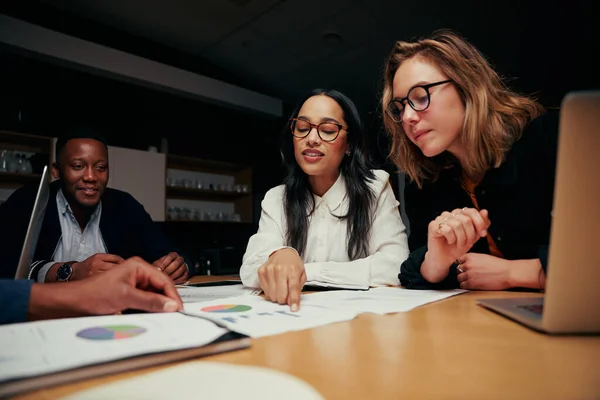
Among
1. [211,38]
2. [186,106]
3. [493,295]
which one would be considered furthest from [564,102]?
[186,106]

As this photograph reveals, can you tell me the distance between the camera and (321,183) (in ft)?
5.96

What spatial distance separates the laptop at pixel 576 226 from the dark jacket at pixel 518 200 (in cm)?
60

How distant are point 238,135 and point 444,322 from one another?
17.1 ft

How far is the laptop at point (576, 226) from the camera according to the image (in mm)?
413

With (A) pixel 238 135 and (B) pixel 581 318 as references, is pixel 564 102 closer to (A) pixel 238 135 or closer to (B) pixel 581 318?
(B) pixel 581 318

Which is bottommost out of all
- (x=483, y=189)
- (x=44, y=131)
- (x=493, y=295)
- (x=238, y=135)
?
(x=493, y=295)

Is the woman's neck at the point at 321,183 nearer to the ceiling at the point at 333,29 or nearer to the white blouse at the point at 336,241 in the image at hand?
the white blouse at the point at 336,241

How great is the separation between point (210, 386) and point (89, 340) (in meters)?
0.22

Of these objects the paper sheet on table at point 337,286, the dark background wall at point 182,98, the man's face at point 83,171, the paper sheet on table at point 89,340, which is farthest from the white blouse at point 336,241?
the dark background wall at point 182,98

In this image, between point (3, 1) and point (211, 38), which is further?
point (211, 38)

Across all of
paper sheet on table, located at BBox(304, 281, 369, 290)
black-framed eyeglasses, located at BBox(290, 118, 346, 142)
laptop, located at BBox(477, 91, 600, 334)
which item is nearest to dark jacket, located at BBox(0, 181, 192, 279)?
black-framed eyeglasses, located at BBox(290, 118, 346, 142)

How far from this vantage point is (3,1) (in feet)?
11.4

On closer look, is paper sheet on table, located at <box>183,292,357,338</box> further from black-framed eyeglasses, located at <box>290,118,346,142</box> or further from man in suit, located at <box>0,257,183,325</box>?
black-framed eyeglasses, located at <box>290,118,346,142</box>

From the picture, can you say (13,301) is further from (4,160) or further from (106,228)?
(4,160)
